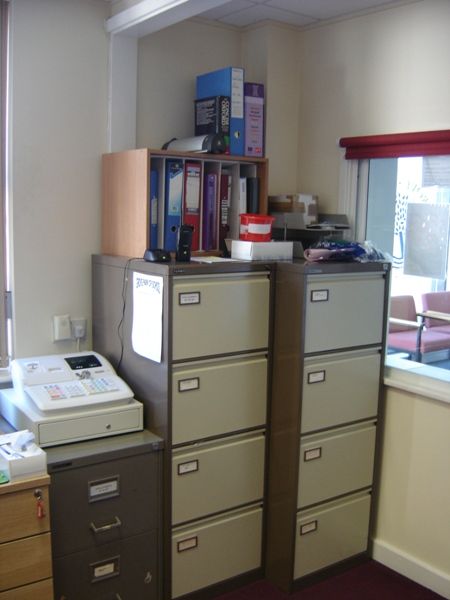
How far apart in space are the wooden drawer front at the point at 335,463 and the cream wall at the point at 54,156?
1.10m

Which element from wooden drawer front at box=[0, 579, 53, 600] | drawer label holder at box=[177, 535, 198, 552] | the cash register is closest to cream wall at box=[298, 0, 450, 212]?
the cash register

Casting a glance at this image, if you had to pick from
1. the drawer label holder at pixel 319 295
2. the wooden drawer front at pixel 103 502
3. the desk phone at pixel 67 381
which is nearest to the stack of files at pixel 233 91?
the drawer label holder at pixel 319 295

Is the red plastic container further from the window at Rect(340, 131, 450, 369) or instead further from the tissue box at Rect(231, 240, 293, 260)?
the window at Rect(340, 131, 450, 369)

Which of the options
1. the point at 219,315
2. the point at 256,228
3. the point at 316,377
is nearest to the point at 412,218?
the point at 256,228

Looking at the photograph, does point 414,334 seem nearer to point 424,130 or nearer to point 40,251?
point 424,130

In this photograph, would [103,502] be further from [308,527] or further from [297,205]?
[297,205]

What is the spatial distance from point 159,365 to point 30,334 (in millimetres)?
666

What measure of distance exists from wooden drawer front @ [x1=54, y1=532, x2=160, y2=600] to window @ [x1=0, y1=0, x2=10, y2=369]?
87cm

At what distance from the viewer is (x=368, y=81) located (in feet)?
9.61

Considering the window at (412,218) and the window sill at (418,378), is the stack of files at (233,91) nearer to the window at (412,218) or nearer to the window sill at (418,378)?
the window at (412,218)

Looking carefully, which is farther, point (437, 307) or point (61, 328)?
point (437, 307)

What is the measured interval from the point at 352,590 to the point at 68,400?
1405 mm

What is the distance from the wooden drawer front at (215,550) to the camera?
7.96 feet

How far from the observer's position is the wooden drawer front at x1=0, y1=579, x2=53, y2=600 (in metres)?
1.94
